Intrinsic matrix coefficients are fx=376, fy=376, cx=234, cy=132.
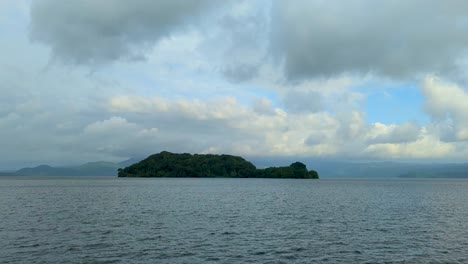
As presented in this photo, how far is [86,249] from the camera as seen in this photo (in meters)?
45.0

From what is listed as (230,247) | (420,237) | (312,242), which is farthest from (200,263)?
(420,237)

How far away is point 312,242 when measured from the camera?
50.1 meters

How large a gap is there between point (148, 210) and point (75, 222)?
20798 millimetres

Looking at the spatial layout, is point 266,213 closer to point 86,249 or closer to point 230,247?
point 230,247

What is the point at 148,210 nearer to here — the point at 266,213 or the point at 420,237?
the point at 266,213

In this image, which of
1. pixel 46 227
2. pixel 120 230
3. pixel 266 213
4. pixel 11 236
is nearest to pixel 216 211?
pixel 266 213

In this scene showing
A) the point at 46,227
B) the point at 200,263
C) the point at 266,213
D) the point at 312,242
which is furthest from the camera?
the point at 266,213

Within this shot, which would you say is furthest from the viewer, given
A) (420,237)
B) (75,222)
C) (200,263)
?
(75,222)

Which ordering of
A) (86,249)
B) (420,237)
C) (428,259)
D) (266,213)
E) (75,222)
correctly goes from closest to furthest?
1. (428,259)
2. (86,249)
3. (420,237)
4. (75,222)
5. (266,213)

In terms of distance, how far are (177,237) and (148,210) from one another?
34710 millimetres

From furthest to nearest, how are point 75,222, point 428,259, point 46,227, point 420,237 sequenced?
point 75,222 < point 46,227 < point 420,237 < point 428,259

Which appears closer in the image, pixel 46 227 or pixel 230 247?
pixel 230 247

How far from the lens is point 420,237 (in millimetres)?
54844

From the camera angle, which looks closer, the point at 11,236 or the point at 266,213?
the point at 11,236
